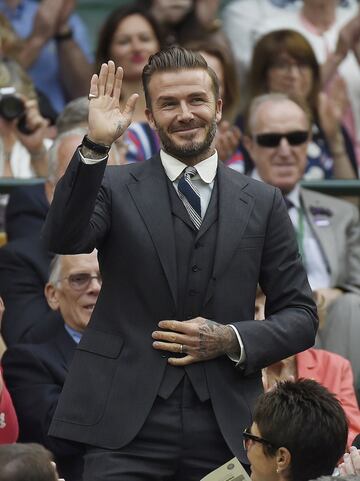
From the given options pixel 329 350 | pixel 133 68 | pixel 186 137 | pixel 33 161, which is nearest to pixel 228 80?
pixel 133 68

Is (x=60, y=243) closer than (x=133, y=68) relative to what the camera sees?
Yes

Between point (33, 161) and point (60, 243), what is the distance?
3567mm

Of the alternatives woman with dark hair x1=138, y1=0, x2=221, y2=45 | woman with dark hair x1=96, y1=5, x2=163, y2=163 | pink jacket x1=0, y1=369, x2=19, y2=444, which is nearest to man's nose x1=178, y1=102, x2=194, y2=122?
pink jacket x1=0, y1=369, x2=19, y2=444

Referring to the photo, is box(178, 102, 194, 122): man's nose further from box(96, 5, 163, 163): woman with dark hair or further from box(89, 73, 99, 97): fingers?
box(96, 5, 163, 163): woman with dark hair

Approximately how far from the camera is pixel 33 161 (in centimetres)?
798

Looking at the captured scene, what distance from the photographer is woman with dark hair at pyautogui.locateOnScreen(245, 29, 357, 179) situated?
8602 millimetres

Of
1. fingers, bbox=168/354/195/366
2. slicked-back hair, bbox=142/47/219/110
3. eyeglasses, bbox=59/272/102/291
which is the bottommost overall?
fingers, bbox=168/354/195/366

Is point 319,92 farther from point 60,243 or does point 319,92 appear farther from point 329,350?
point 60,243

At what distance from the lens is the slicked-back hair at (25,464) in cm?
386

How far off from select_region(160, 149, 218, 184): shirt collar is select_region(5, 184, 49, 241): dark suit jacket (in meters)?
2.42

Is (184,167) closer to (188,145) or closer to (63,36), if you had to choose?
(188,145)

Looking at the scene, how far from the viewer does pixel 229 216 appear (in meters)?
4.67

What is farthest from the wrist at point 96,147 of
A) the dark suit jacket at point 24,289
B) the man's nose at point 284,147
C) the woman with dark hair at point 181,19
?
the woman with dark hair at point 181,19

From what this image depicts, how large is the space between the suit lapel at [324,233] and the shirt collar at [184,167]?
8.96 feet
